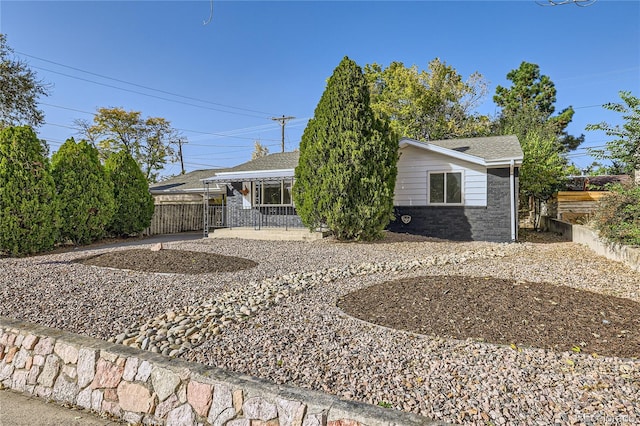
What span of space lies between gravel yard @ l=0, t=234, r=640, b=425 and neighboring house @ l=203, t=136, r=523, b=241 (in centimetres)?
421

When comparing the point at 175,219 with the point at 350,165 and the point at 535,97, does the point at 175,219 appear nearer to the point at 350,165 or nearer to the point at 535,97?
the point at 350,165

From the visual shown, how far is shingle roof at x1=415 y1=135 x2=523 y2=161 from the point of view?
11.6 metres

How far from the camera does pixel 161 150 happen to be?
104ft

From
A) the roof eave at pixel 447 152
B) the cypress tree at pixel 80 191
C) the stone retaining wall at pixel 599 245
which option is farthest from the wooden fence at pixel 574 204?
the cypress tree at pixel 80 191

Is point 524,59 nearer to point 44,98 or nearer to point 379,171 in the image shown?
point 379,171

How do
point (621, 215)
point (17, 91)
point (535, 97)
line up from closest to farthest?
point (621, 215) < point (17, 91) < point (535, 97)

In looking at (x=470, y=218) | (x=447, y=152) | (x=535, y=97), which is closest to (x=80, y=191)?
(x=447, y=152)

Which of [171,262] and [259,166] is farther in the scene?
[259,166]

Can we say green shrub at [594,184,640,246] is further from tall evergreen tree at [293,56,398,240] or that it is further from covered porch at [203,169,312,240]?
covered porch at [203,169,312,240]

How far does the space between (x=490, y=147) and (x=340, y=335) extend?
1164 cm

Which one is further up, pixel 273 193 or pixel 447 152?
pixel 447 152

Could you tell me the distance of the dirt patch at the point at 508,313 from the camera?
3346mm

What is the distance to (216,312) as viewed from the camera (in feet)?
13.9

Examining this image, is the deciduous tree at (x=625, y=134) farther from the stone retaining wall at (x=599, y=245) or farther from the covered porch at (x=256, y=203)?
the covered porch at (x=256, y=203)
